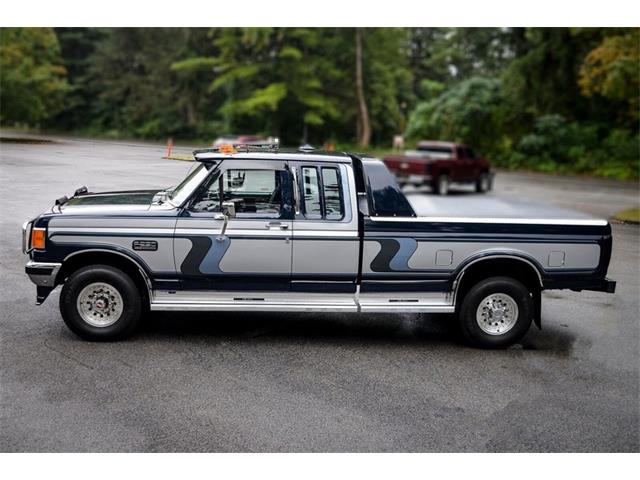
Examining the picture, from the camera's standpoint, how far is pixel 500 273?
21.8 feet

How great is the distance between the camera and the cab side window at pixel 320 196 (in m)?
6.16

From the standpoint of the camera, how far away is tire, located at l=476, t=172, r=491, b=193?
22062 millimetres

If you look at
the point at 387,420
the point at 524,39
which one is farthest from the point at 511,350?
the point at 524,39

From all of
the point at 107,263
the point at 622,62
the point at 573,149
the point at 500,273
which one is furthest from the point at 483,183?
the point at 107,263

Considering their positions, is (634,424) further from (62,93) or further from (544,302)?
(62,93)

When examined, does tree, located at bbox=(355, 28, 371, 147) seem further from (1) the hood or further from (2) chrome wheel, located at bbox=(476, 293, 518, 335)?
(1) the hood

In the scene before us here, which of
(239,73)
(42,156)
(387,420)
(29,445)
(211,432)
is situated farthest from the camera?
(239,73)

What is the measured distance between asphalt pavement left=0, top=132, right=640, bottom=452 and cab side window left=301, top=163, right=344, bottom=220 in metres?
1.10

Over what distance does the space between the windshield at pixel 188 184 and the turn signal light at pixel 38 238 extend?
110 cm

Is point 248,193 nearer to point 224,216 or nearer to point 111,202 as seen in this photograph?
point 224,216

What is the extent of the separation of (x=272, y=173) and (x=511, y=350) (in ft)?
9.36

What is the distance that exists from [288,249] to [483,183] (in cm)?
1730

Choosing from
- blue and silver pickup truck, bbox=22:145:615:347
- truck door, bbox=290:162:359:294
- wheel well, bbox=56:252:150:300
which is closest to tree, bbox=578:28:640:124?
blue and silver pickup truck, bbox=22:145:615:347

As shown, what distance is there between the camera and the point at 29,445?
4.36 m
